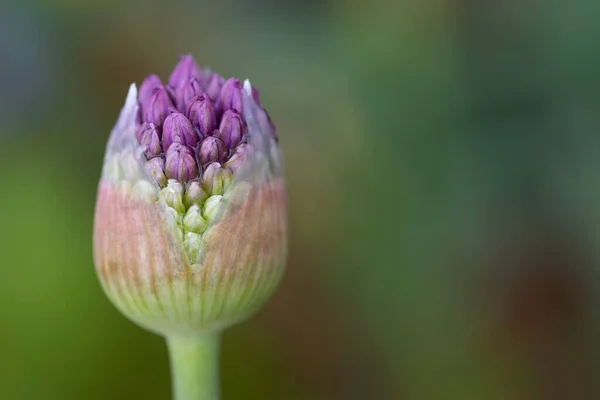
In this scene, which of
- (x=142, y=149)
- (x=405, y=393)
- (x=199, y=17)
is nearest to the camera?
(x=142, y=149)

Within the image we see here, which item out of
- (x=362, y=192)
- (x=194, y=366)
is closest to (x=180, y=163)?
(x=194, y=366)

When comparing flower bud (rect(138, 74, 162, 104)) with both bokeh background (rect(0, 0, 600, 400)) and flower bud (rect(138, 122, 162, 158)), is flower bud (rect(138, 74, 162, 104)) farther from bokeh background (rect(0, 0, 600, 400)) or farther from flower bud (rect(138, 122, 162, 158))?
bokeh background (rect(0, 0, 600, 400))

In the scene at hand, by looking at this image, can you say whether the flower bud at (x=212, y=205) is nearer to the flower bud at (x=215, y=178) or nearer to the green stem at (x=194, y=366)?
the flower bud at (x=215, y=178)

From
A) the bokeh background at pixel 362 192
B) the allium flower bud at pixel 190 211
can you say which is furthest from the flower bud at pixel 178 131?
the bokeh background at pixel 362 192

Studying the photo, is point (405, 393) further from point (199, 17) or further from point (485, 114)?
point (199, 17)

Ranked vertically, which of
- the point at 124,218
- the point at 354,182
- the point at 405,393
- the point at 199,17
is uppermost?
the point at 199,17

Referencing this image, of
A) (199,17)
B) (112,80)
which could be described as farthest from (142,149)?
(199,17)
